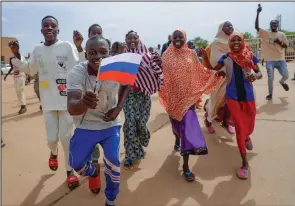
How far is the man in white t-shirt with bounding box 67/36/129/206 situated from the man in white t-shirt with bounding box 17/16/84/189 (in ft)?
2.27

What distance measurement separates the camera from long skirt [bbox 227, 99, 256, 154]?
386cm

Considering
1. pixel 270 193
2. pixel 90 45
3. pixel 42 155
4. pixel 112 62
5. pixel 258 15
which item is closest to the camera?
pixel 112 62

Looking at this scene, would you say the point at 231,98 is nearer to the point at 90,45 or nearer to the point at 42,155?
the point at 90,45

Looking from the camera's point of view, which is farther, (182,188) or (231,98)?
(231,98)

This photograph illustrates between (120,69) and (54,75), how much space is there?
1443 millimetres

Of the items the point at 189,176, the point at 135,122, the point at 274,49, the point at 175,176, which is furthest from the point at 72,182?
the point at 274,49

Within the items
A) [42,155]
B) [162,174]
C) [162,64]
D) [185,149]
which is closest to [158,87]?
[162,64]

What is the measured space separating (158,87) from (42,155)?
7.32 feet

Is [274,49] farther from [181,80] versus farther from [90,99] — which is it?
[90,99]

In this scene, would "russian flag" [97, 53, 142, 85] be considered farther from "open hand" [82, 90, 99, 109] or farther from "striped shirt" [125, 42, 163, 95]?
"striped shirt" [125, 42, 163, 95]

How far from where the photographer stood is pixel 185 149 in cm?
375

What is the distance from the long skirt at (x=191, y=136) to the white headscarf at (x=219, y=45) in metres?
1.75

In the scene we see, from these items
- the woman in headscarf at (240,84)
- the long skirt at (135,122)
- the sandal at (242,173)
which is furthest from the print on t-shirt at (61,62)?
the sandal at (242,173)

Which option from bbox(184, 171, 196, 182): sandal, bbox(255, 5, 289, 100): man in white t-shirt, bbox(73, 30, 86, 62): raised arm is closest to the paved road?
bbox(184, 171, 196, 182): sandal
